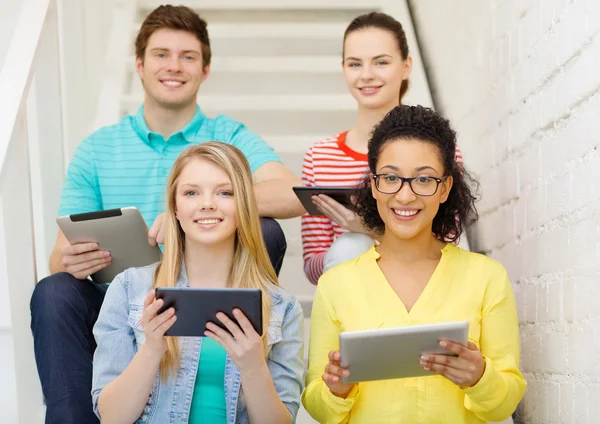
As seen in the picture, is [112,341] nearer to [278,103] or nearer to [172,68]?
[172,68]

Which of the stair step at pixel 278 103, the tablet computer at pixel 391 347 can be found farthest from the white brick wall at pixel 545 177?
the stair step at pixel 278 103

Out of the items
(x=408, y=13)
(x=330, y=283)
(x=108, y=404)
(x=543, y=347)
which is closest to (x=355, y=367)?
(x=330, y=283)

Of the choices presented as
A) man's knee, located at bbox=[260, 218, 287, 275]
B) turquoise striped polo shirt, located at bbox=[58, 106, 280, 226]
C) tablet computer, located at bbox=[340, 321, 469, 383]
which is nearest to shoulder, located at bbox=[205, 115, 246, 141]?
turquoise striped polo shirt, located at bbox=[58, 106, 280, 226]

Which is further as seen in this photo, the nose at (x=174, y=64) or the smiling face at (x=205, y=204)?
the nose at (x=174, y=64)

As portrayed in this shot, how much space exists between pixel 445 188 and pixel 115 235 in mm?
811

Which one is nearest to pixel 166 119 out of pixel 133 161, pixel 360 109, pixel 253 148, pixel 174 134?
pixel 174 134

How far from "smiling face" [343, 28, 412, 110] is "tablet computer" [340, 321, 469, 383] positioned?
43.9 inches

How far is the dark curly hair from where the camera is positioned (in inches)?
80.5

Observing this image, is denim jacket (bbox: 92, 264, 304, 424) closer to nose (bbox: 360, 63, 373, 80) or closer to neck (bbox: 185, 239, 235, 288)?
neck (bbox: 185, 239, 235, 288)

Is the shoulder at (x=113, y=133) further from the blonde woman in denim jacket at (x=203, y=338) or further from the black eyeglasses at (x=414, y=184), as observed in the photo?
the black eyeglasses at (x=414, y=184)

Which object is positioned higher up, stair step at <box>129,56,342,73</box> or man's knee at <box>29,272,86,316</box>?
stair step at <box>129,56,342,73</box>

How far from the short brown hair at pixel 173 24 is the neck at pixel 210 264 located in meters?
1.01

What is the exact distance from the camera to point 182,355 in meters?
1.98

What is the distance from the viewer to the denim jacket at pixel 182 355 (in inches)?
76.0
